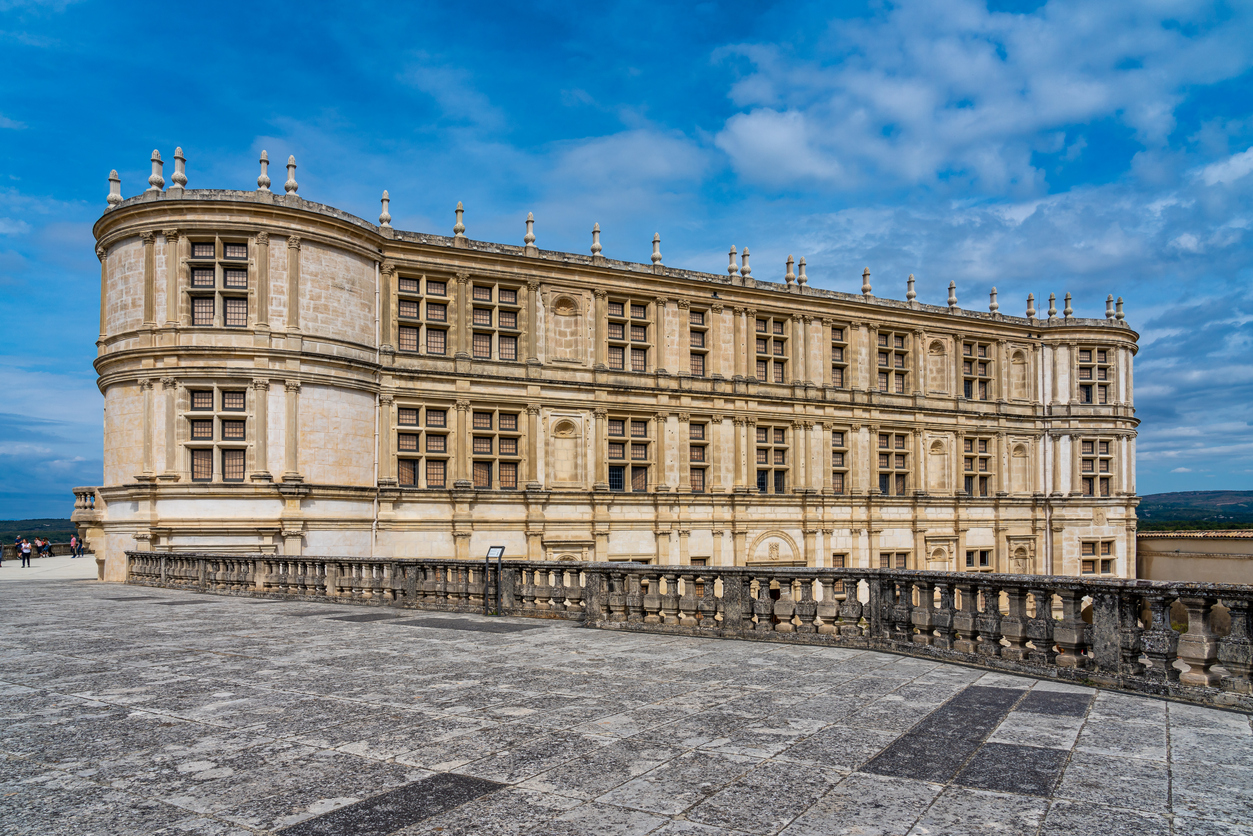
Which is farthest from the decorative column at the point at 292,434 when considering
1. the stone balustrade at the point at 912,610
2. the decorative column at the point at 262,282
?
the stone balustrade at the point at 912,610

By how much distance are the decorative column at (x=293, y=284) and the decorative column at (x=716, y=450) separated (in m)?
14.4

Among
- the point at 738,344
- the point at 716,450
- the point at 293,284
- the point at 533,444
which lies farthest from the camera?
the point at 738,344

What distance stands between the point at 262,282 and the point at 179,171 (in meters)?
3.88

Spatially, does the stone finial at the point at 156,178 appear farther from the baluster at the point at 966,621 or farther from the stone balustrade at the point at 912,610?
the baluster at the point at 966,621

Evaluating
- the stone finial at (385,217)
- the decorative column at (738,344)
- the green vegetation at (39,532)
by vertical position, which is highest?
the stone finial at (385,217)

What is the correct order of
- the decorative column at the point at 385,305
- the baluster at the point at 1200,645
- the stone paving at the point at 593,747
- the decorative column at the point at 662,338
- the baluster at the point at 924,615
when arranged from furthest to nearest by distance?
the decorative column at the point at 662,338 < the decorative column at the point at 385,305 < the baluster at the point at 924,615 < the baluster at the point at 1200,645 < the stone paving at the point at 593,747

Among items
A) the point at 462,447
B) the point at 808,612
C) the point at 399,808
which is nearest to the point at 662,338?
the point at 462,447

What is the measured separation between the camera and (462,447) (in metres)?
26.8

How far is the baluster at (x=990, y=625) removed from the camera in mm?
7879

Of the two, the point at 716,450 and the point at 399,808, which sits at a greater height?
the point at 716,450

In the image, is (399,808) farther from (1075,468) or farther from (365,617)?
(1075,468)

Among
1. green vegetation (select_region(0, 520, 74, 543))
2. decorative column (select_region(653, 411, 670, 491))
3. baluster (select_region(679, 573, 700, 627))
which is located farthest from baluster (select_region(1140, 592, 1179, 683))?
green vegetation (select_region(0, 520, 74, 543))

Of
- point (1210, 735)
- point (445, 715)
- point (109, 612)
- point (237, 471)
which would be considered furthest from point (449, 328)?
point (1210, 735)

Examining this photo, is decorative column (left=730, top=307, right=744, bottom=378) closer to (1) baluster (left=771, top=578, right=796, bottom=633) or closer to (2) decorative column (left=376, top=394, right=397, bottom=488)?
(2) decorative column (left=376, top=394, right=397, bottom=488)
